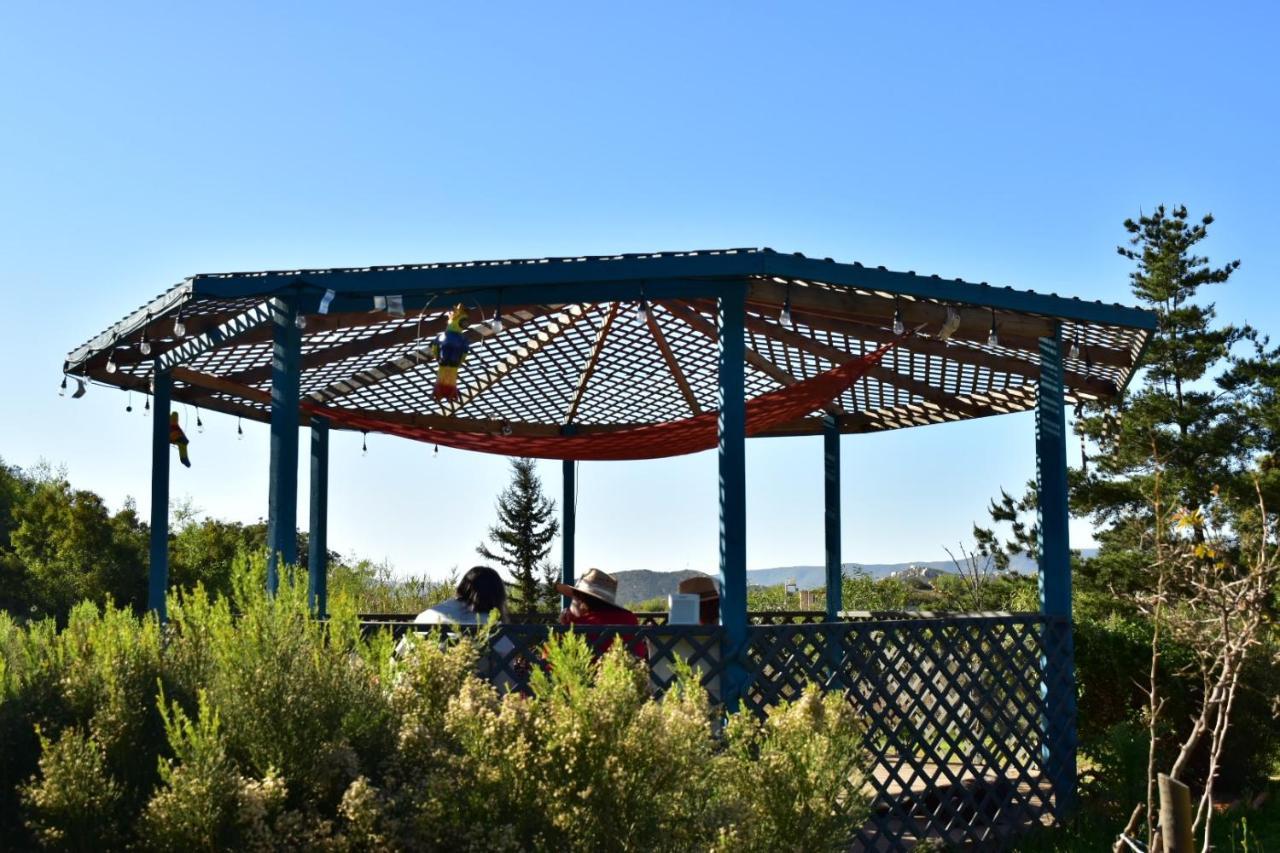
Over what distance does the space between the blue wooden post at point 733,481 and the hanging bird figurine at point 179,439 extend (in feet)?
12.9

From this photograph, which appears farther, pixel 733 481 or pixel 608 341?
pixel 608 341

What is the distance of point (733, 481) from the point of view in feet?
18.8

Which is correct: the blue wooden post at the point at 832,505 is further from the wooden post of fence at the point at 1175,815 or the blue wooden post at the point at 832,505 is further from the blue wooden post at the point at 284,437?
the wooden post of fence at the point at 1175,815

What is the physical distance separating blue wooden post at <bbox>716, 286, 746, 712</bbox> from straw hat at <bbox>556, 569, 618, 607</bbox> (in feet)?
3.95

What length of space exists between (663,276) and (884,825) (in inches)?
107

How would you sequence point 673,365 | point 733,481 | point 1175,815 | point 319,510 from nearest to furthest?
1. point 1175,815
2. point 733,481
3. point 673,365
4. point 319,510

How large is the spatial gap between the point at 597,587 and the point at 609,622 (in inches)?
9.8

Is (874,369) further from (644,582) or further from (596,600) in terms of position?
(644,582)

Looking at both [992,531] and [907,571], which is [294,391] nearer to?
[992,531]

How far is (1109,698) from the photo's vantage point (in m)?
8.18

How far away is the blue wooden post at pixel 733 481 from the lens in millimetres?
5566

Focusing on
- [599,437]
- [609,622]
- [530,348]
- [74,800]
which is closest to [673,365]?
[530,348]

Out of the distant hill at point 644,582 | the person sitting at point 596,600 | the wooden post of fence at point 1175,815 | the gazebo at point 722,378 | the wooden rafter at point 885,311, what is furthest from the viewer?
the distant hill at point 644,582

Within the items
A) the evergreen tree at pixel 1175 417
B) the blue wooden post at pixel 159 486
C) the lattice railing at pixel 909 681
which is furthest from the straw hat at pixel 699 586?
the evergreen tree at pixel 1175 417
